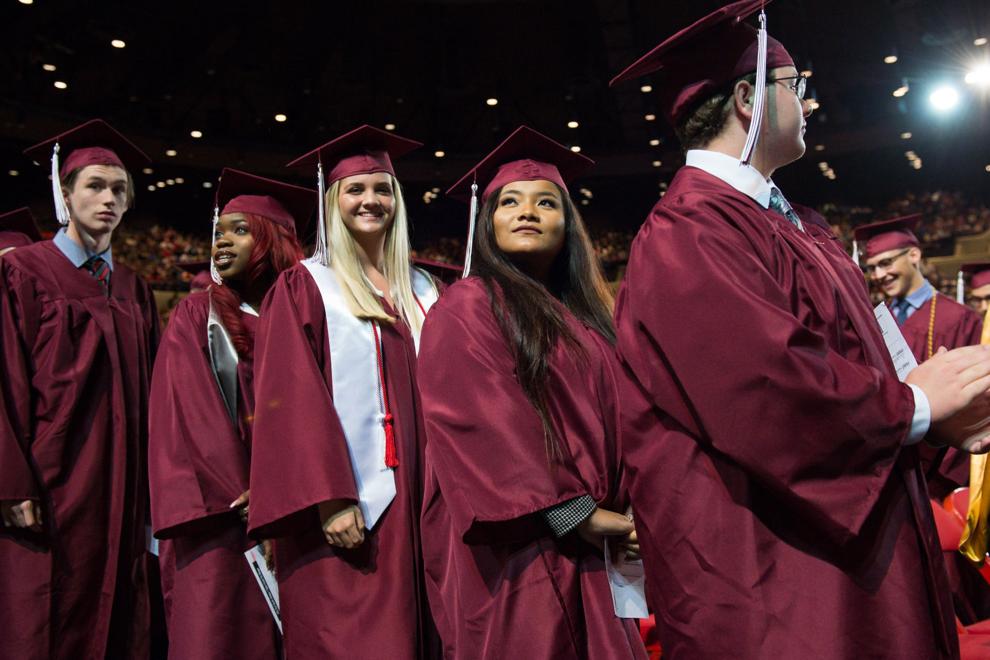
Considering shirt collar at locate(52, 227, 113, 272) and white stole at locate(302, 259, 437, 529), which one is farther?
shirt collar at locate(52, 227, 113, 272)

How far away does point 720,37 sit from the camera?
173cm

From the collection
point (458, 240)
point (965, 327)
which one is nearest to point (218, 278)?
point (965, 327)

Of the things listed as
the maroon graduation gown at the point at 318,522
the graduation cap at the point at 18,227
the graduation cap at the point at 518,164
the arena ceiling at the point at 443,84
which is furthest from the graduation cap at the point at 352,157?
the arena ceiling at the point at 443,84

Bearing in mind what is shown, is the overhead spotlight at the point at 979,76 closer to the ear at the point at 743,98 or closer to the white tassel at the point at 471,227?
the white tassel at the point at 471,227


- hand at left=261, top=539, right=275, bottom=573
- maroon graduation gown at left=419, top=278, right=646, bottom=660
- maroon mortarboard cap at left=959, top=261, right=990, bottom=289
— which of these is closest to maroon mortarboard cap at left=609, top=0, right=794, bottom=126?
maroon graduation gown at left=419, top=278, right=646, bottom=660

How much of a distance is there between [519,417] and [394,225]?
139cm

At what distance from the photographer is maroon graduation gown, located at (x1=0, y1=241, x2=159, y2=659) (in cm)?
313

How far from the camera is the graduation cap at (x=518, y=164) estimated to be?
2.59m

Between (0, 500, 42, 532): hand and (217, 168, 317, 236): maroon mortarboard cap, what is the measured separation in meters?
1.36

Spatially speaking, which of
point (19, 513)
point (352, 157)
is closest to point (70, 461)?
point (19, 513)

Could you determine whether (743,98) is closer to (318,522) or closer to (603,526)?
(603,526)

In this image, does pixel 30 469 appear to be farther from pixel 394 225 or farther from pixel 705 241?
pixel 705 241

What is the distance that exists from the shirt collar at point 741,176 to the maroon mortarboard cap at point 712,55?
16cm

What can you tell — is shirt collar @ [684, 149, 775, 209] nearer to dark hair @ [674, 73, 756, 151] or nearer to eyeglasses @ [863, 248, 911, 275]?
dark hair @ [674, 73, 756, 151]
